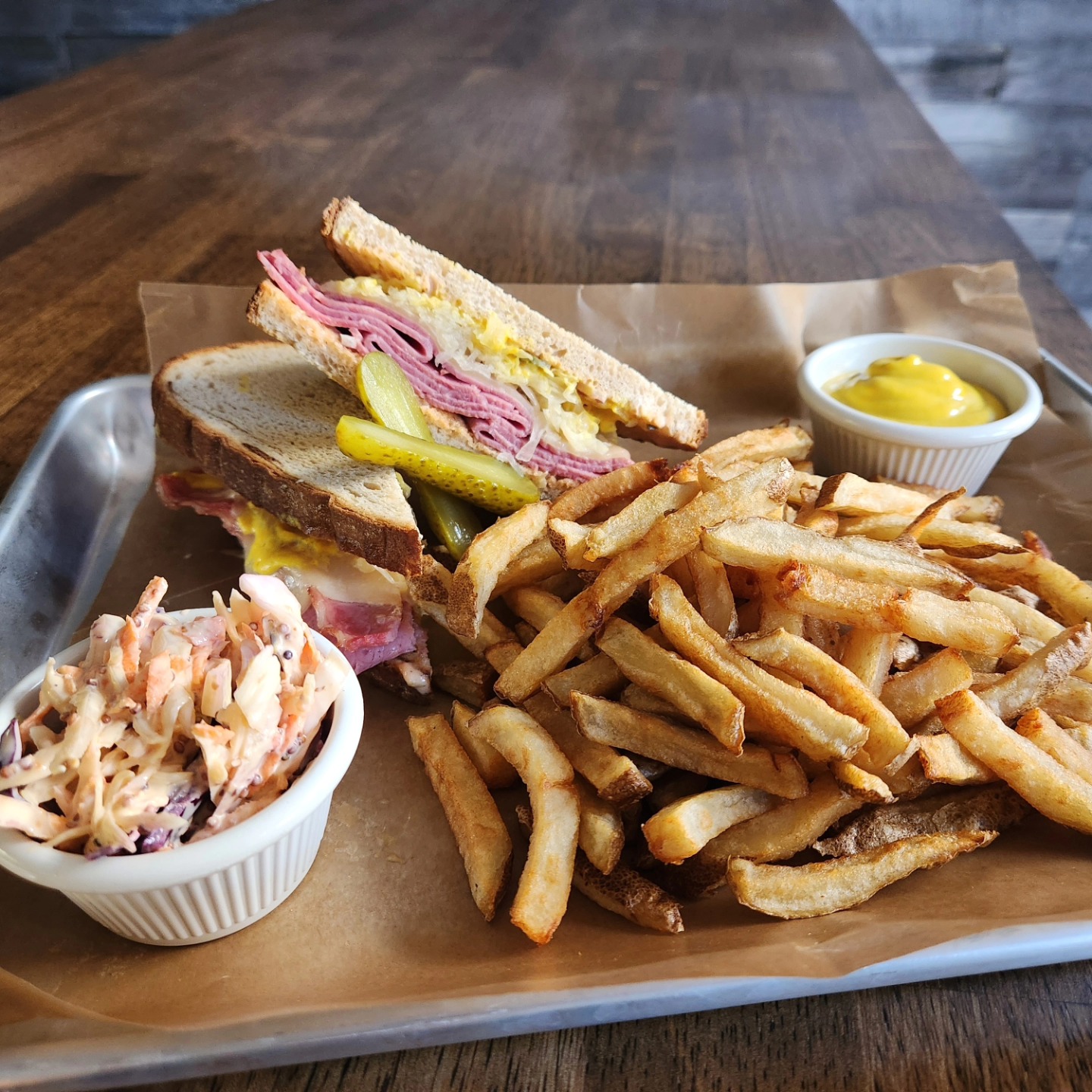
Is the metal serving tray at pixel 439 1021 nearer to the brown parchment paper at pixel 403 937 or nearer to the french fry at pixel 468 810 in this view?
the brown parchment paper at pixel 403 937

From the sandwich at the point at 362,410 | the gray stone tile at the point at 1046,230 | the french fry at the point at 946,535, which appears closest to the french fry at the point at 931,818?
the french fry at the point at 946,535

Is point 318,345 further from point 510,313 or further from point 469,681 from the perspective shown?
point 469,681

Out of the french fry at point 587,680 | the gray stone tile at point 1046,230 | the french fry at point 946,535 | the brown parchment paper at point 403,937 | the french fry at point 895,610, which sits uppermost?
the french fry at point 895,610

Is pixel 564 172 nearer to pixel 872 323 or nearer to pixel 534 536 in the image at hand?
pixel 872 323

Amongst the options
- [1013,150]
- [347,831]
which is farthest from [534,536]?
[1013,150]

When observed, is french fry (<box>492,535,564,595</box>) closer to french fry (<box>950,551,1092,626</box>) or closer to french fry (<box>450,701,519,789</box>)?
french fry (<box>450,701,519,789</box>)

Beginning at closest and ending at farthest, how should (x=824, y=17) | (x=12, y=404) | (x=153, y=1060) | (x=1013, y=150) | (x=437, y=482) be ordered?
(x=153, y=1060) → (x=437, y=482) → (x=12, y=404) → (x=824, y=17) → (x=1013, y=150)
